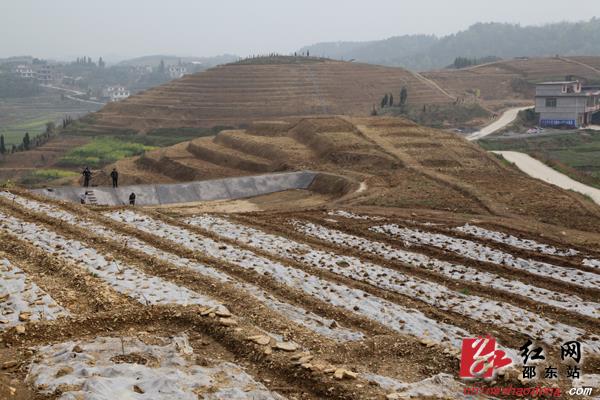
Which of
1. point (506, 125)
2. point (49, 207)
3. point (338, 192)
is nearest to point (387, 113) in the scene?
point (506, 125)

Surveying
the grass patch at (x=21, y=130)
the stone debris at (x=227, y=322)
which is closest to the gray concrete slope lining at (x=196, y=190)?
the stone debris at (x=227, y=322)

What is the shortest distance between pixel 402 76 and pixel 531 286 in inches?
3483

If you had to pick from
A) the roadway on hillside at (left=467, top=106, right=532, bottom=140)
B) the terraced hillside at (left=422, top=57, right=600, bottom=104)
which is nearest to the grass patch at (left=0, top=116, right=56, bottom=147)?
the roadway on hillside at (left=467, top=106, right=532, bottom=140)

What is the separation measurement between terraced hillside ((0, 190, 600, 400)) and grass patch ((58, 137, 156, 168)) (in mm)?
40506

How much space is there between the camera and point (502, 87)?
101 metres

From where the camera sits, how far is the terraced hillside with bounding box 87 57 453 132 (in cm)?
8125

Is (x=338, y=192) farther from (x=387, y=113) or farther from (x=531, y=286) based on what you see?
(x=387, y=113)

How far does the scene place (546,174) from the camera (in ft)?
119

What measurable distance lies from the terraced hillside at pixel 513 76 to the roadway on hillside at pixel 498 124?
480 inches

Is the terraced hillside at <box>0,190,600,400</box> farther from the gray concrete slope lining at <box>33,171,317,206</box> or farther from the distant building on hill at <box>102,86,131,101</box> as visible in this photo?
the distant building on hill at <box>102,86,131,101</box>

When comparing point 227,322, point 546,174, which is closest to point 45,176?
point 546,174

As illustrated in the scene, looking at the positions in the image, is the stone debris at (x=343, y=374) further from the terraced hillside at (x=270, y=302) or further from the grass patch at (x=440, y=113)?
the grass patch at (x=440, y=113)

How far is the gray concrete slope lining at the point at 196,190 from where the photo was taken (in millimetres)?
28300

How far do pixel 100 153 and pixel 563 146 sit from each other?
46.7m
